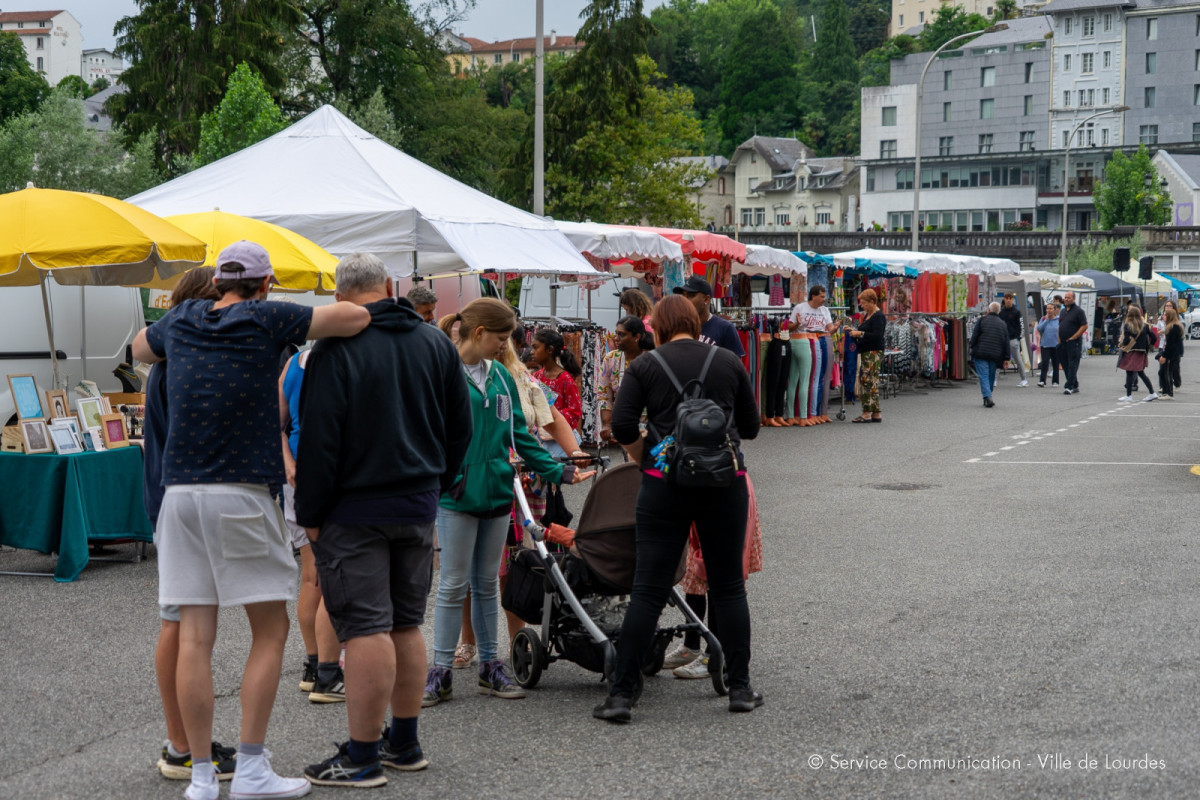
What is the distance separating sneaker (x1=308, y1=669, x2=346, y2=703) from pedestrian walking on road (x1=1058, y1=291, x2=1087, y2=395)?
23.9 metres

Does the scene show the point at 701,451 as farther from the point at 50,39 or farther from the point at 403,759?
the point at 50,39

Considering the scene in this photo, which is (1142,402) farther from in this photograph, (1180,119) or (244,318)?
(1180,119)

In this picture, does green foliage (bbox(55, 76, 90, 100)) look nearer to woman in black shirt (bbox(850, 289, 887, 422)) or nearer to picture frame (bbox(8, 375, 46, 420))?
woman in black shirt (bbox(850, 289, 887, 422))

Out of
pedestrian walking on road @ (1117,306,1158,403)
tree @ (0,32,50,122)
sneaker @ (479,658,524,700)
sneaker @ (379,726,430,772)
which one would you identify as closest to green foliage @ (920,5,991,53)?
tree @ (0,32,50,122)

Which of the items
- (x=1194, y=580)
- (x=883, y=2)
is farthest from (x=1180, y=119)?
(x=1194, y=580)

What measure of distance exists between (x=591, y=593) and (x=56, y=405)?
5.07m

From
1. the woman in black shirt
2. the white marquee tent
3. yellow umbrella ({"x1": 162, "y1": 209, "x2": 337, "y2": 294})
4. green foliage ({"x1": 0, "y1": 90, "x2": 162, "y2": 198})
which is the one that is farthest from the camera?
green foliage ({"x1": 0, "y1": 90, "x2": 162, "y2": 198})

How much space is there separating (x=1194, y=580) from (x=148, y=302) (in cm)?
1104

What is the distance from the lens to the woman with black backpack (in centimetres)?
538

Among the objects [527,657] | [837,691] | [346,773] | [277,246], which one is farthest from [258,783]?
[277,246]

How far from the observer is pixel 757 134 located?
123 m

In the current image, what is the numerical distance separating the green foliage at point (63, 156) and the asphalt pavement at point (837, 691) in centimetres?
3476

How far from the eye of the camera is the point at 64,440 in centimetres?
897

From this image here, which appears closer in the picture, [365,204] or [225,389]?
[225,389]
